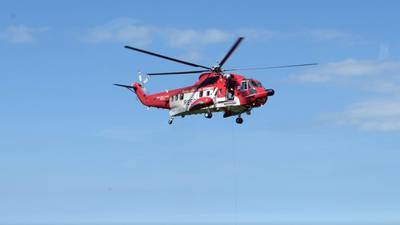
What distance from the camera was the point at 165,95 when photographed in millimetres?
86188

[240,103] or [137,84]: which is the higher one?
[137,84]

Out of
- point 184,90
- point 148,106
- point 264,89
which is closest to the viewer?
point 264,89

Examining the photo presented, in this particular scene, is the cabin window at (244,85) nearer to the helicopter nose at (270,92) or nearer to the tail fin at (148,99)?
the helicopter nose at (270,92)

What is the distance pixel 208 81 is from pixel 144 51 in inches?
318

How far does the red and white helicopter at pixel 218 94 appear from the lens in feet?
254

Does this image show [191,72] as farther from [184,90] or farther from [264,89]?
[264,89]

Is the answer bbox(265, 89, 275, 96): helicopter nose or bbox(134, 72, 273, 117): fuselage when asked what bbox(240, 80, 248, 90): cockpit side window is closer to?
bbox(134, 72, 273, 117): fuselage

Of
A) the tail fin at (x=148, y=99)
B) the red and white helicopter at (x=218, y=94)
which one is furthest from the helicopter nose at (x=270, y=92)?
the tail fin at (x=148, y=99)

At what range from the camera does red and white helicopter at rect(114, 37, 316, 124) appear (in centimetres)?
7744

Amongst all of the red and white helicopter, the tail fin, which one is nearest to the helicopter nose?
the red and white helicopter

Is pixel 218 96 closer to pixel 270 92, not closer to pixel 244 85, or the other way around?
pixel 244 85

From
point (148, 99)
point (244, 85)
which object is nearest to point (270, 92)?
point (244, 85)

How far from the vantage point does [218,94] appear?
7925 cm

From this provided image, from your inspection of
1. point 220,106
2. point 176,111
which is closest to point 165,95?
point 176,111
